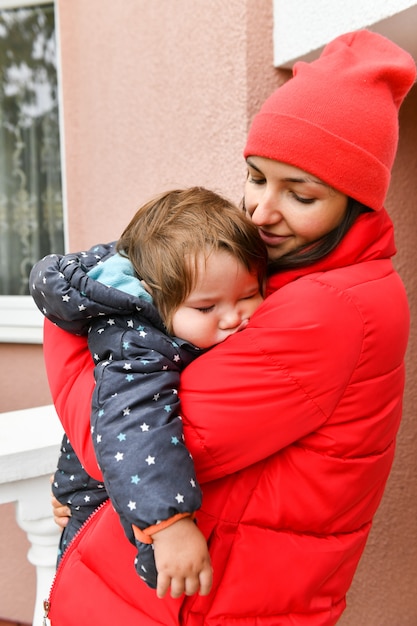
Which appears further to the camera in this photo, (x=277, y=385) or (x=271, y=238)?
(x=271, y=238)

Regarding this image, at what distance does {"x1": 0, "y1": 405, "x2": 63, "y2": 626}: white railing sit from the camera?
68.3 inches

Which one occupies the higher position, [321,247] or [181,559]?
[321,247]

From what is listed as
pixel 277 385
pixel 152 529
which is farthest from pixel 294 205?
pixel 152 529

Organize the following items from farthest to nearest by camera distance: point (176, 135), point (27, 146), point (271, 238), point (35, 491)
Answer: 1. point (27, 146)
2. point (176, 135)
3. point (35, 491)
4. point (271, 238)

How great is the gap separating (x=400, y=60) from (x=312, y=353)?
2.40ft

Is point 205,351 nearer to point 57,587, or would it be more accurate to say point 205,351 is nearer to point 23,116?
point 57,587

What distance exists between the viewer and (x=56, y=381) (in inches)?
56.4

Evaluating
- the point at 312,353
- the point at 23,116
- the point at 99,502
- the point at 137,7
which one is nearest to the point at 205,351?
the point at 312,353

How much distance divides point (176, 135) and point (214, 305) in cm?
146

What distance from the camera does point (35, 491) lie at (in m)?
1.79

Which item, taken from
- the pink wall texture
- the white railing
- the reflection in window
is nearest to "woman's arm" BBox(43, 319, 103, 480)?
the white railing

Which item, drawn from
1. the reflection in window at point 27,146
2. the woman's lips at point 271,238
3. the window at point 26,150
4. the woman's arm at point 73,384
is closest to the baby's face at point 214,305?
the woman's lips at point 271,238

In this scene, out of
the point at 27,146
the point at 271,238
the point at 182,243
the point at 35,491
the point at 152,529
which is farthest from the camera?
the point at 27,146

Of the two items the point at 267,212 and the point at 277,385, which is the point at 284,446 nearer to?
the point at 277,385
